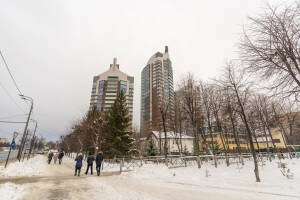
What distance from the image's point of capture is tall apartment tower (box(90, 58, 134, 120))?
258 feet

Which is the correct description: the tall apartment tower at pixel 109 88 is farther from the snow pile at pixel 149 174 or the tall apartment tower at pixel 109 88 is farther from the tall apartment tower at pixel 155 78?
the snow pile at pixel 149 174

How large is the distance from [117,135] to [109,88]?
63271 mm

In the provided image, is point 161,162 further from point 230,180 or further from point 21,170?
point 21,170

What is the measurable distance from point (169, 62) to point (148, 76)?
1794 cm

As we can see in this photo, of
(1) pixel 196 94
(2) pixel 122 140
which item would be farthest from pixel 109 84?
(1) pixel 196 94

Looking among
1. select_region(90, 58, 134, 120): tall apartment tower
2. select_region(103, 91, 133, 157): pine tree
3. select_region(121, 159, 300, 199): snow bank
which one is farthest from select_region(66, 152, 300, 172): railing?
select_region(90, 58, 134, 120): tall apartment tower

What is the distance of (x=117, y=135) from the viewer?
2195 centimetres

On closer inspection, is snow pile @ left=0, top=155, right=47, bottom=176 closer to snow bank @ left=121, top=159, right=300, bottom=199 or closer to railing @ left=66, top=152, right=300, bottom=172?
railing @ left=66, top=152, right=300, bottom=172

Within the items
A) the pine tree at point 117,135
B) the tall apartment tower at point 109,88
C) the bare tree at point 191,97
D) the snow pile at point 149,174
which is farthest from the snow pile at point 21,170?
the tall apartment tower at point 109,88

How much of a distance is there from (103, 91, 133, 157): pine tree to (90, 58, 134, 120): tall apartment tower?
55075 millimetres

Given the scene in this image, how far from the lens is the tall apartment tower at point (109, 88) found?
258ft

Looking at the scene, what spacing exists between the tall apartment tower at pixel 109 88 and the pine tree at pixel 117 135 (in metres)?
55.1

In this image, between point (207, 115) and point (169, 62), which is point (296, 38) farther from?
point (169, 62)

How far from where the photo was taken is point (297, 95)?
17.9 feet
